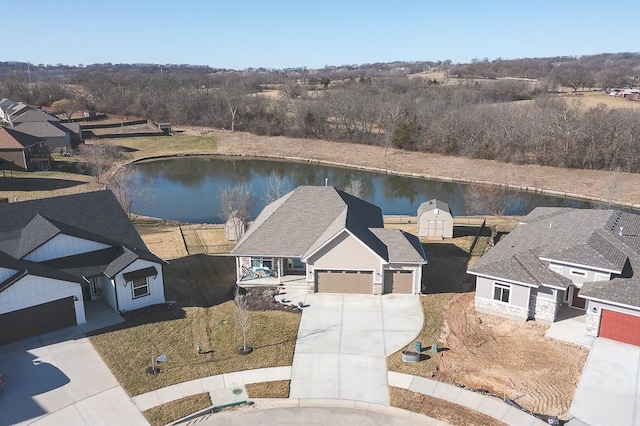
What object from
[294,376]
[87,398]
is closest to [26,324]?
[87,398]

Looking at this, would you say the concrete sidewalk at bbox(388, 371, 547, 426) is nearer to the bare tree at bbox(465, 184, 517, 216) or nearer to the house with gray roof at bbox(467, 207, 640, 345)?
the house with gray roof at bbox(467, 207, 640, 345)

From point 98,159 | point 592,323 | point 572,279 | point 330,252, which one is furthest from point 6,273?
point 98,159

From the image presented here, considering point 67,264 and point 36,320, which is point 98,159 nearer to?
point 67,264

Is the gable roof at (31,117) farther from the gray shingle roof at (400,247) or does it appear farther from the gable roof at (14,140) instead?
the gray shingle roof at (400,247)

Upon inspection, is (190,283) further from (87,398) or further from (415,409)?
(415,409)

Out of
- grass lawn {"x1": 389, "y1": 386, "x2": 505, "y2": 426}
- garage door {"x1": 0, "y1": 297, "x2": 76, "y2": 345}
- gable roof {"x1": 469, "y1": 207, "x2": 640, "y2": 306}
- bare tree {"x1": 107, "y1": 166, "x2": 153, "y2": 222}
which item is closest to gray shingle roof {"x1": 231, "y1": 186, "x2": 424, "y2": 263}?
gable roof {"x1": 469, "y1": 207, "x2": 640, "y2": 306}
